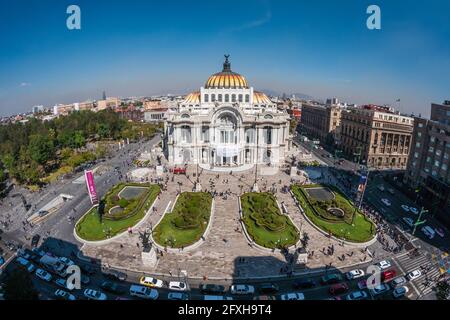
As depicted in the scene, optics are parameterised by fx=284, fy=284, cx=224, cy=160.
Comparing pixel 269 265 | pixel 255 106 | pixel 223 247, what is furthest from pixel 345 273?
pixel 255 106

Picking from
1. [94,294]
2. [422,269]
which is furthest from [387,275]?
[94,294]

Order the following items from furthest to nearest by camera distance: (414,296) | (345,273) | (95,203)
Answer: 1. (95,203)
2. (345,273)
3. (414,296)

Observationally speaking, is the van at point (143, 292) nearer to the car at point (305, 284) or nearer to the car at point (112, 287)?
the car at point (112, 287)

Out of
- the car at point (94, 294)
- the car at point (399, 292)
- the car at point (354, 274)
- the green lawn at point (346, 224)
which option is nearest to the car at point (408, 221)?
the green lawn at point (346, 224)

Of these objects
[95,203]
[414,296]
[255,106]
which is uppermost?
[255,106]

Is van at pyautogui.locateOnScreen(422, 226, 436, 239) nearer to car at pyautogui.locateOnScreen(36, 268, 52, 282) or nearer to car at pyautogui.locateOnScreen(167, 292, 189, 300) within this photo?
car at pyautogui.locateOnScreen(167, 292, 189, 300)

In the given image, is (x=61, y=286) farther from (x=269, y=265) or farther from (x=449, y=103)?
(x=449, y=103)

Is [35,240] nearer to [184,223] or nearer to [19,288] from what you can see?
[19,288]
